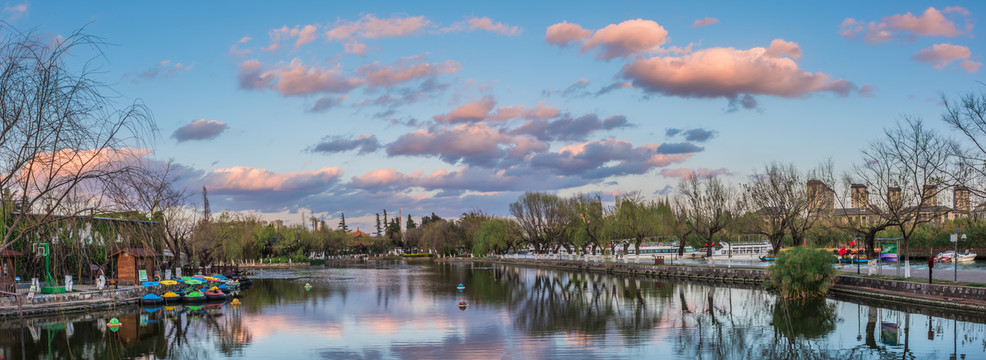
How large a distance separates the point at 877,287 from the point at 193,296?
41434 mm

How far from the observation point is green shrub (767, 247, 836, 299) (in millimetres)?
39438

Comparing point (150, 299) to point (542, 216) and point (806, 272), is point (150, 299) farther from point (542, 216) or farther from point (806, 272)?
point (542, 216)

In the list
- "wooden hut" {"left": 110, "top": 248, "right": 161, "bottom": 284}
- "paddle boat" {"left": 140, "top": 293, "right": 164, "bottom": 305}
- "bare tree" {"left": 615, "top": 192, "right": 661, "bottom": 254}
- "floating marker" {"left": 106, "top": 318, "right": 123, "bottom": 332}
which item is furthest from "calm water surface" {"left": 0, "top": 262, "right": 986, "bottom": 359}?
"bare tree" {"left": 615, "top": 192, "right": 661, "bottom": 254}

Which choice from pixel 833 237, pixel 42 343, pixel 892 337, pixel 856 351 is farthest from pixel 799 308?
pixel 833 237

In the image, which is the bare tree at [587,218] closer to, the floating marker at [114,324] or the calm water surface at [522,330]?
the calm water surface at [522,330]

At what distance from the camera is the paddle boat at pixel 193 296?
44.8 meters

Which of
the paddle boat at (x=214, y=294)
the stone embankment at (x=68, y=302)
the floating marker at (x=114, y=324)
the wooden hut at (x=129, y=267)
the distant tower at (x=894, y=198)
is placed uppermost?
the distant tower at (x=894, y=198)

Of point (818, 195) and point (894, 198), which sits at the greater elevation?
point (818, 195)

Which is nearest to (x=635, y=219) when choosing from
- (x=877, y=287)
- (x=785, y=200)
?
(x=785, y=200)

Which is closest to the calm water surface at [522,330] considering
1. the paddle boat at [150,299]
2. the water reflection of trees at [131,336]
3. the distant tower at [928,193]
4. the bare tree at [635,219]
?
the water reflection of trees at [131,336]

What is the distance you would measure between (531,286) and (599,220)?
4112 centimetres

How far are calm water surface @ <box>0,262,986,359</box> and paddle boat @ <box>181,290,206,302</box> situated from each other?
150 cm

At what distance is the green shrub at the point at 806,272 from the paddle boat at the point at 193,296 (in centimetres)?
3664

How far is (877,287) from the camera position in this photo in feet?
124
